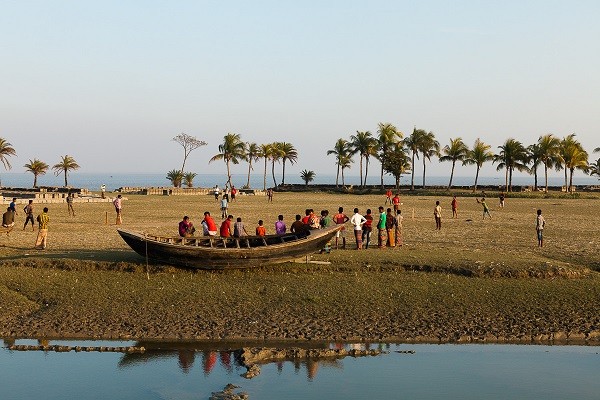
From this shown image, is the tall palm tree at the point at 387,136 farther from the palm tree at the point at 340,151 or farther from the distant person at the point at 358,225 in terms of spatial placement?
the distant person at the point at 358,225

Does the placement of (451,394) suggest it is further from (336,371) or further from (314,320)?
(314,320)

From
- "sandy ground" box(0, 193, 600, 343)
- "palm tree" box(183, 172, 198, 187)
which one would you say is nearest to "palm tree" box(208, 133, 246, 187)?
"palm tree" box(183, 172, 198, 187)

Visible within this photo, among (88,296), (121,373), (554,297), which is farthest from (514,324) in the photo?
(88,296)

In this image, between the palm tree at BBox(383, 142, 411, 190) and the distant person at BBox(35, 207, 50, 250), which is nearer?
the distant person at BBox(35, 207, 50, 250)

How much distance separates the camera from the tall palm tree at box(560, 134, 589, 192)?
9469cm

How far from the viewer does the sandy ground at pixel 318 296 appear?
17438 millimetres

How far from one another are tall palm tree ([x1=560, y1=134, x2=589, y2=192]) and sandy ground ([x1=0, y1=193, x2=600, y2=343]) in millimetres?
71979

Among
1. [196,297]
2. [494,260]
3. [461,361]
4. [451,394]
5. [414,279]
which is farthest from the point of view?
[494,260]

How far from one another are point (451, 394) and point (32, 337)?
9.56 metres

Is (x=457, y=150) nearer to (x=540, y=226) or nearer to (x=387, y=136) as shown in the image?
(x=387, y=136)

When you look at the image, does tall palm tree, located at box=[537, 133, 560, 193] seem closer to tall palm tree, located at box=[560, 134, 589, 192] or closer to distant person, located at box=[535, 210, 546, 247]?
tall palm tree, located at box=[560, 134, 589, 192]

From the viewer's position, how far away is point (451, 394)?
46.5 feet

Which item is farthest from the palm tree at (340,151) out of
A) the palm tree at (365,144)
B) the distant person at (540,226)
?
the distant person at (540,226)

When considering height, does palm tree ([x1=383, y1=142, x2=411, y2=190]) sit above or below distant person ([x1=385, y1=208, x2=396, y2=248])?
above
